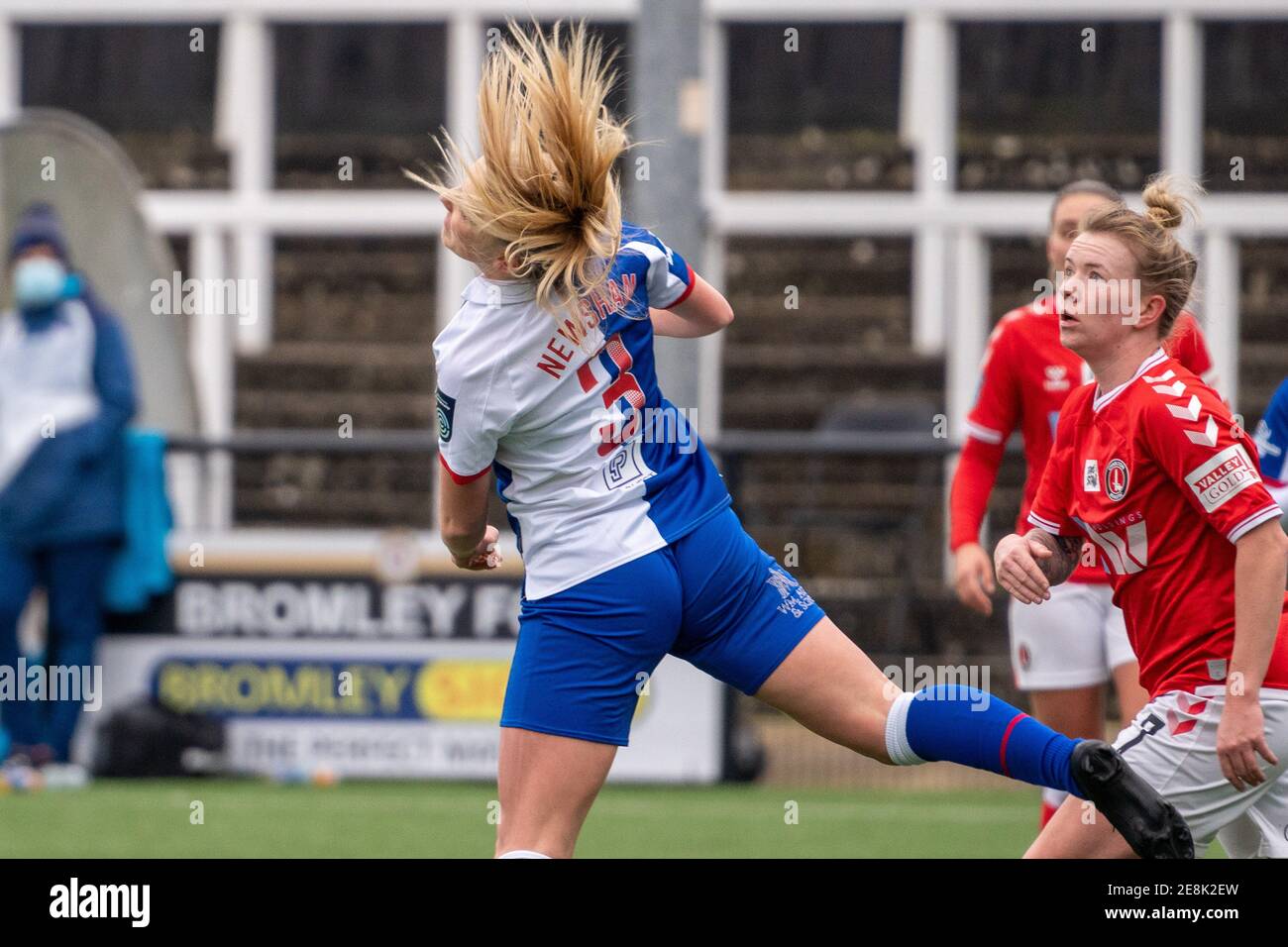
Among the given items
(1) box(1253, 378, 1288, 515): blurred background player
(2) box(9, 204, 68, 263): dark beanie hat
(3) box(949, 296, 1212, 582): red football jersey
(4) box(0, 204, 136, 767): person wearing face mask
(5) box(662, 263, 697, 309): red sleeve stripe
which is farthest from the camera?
(2) box(9, 204, 68, 263): dark beanie hat

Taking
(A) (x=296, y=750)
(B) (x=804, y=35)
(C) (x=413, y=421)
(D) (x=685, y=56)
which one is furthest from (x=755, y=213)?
(A) (x=296, y=750)

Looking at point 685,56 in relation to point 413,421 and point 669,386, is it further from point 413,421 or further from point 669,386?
point 413,421

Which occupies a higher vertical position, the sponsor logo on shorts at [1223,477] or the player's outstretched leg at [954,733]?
the sponsor logo on shorts at [1223,477]

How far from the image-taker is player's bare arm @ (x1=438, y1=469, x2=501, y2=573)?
14.0 ft

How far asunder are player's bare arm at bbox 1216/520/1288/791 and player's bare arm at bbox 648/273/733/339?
127cm

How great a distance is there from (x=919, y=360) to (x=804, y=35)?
7.73 feet

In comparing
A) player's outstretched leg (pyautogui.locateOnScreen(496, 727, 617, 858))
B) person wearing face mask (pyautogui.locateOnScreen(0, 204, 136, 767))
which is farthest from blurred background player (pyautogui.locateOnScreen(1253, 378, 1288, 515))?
person wearing face mask (pyautogui.locateOnScreen(0, 204, 136, 767))

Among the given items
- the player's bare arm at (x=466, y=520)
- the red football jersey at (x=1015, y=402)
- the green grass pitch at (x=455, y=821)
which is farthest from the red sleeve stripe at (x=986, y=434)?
the player's bare arm at (x=466, y=520)

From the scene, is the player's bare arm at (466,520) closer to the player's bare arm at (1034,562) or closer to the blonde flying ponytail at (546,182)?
the blonde flying ponytail at (546,182)

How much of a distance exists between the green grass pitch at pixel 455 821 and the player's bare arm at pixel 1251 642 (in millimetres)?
3238

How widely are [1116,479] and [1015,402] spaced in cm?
181

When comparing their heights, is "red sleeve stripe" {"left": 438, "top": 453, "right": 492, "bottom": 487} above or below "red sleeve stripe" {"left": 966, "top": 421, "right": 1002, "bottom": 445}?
above

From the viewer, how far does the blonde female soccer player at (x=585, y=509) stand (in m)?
4.10

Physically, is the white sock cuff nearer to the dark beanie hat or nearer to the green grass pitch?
the green grass pitch
